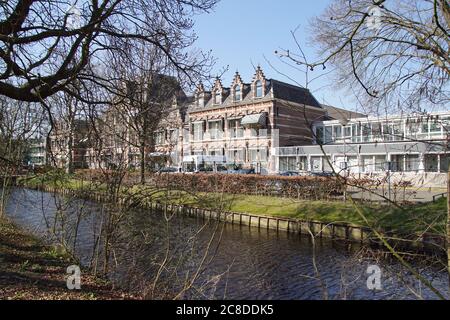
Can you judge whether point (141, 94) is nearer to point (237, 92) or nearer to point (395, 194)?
point (395, 194)

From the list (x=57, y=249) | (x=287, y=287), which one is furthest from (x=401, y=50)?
(x=57, y=249)

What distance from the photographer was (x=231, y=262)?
39.9 feet

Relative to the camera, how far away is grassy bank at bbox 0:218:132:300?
637 centimetres

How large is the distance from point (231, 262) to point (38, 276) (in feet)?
19.7

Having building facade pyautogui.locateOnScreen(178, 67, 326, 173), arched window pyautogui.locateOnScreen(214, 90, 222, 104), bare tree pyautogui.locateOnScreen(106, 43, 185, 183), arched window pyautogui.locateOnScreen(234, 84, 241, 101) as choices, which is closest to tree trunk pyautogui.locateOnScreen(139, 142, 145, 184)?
bare tree pyautogui.locateOnScreen(106, 43, 185, 183)

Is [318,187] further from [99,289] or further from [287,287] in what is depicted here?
[99,289]

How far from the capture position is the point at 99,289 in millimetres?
7441

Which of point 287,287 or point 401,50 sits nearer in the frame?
point 287,287

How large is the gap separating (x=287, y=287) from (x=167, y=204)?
4.43m

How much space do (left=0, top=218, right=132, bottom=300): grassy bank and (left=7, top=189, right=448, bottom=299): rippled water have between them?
731 mm

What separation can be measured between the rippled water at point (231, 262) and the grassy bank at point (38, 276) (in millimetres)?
731

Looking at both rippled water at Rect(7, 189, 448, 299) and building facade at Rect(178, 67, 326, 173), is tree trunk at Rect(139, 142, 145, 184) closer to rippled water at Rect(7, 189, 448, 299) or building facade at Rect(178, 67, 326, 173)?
rippled water at Rect(7, 189, 448, 299)

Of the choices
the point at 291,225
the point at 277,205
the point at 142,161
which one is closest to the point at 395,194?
the point at 291,225
